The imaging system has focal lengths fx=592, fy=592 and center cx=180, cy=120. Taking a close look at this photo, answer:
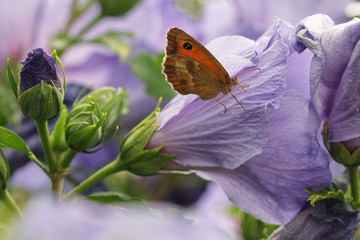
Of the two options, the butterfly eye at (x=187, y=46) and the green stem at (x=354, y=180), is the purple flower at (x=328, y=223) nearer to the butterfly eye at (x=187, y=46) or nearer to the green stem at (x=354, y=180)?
the green stem at (x=354, y=180)

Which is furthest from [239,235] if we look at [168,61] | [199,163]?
[168,61]

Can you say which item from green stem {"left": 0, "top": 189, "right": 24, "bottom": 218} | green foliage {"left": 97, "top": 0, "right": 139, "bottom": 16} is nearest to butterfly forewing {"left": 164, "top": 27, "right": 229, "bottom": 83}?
green stem {"left": 0, "top": 189, "right": 24, "bottom": 218}

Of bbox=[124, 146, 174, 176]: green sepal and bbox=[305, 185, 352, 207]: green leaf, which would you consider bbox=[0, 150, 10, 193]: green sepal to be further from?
bbox=[305, 185, 352, 207]: green leaf

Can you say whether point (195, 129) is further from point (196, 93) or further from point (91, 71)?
point (91, 71)

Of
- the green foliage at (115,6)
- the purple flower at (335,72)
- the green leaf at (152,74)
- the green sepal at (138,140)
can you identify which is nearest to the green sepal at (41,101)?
the green sepal at (138,140)

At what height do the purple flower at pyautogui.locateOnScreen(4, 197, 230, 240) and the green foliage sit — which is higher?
the purple flower at pyautogui.locateOnScreen(4, 197, 230, 240)

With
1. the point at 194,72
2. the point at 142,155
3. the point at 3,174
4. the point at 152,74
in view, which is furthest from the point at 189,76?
the point at 152,74
